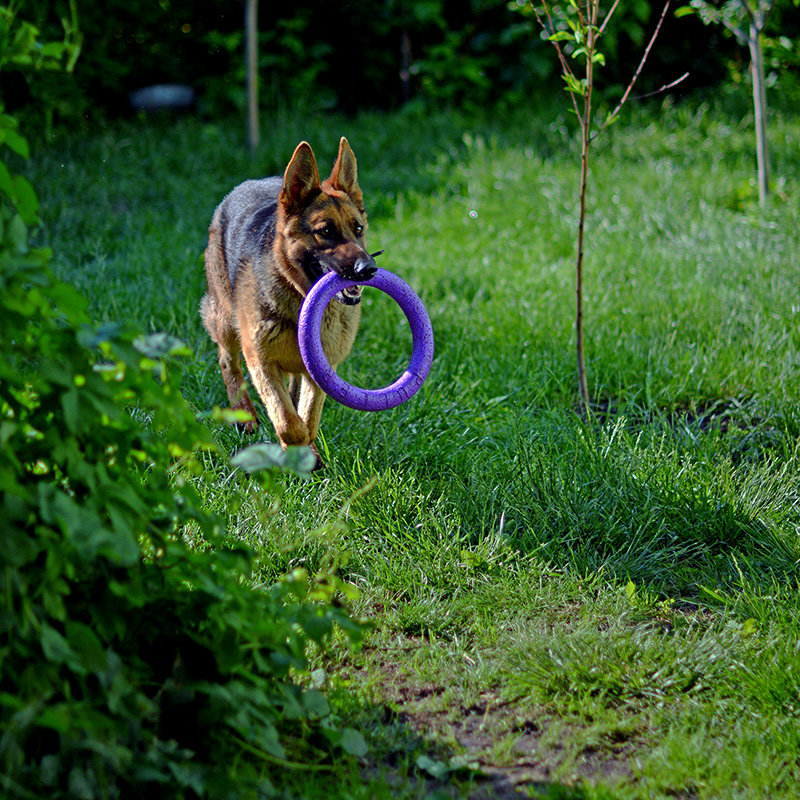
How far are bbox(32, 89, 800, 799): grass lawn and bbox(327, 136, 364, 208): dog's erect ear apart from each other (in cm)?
107

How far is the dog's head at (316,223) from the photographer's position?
3865 mm

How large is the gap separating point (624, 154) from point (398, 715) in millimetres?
7314

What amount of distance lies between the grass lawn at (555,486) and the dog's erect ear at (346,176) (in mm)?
1068

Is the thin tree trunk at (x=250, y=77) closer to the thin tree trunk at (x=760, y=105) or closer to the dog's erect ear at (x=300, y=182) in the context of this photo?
the thin tree trunk at (x=760, y=105)

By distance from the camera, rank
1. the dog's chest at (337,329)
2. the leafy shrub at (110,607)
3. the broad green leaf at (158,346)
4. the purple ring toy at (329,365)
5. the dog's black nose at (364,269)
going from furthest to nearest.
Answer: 1. the dog's chest at (337,329)
2. the dog's black nose at (364,269)
3. the purple ring toy at (329,365)
4. the broad green leaf at (158,346)
5. the leafy shrub at (110,607)

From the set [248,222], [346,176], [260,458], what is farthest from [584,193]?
[260,458]

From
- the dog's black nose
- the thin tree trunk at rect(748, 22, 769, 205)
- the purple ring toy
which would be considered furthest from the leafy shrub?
the thin tree trunk at rect(748, 22, 769, 205)

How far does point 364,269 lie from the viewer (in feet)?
12.1

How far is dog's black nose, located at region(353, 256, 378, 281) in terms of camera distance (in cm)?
368

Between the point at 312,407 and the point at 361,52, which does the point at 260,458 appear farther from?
the point at 361,52

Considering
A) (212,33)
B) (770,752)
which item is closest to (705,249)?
(770,752)

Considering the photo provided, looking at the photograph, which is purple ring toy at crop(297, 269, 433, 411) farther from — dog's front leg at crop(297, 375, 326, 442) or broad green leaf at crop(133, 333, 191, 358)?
broad green leaf at crop(133, 333, 191, 358)

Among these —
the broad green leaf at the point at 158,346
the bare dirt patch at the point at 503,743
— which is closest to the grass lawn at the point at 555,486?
the bare dirt patch at the point at 503,743

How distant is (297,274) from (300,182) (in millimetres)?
435
